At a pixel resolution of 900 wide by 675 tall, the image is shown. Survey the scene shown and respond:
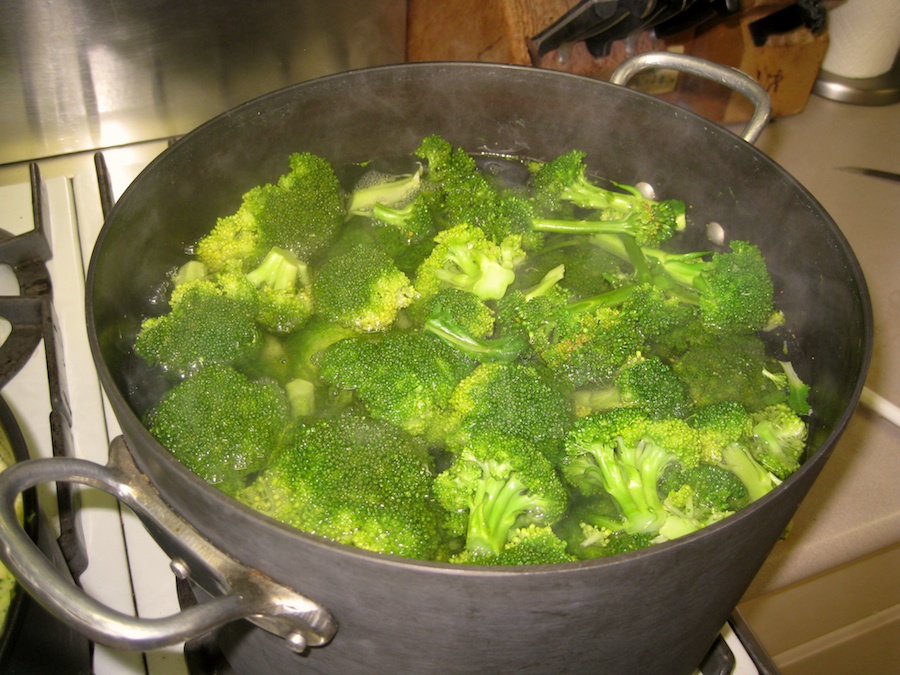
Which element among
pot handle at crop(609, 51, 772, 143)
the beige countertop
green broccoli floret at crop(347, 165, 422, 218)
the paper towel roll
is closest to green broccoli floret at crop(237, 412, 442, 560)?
green broccoli floret at crop(347, 165, 422, 218)

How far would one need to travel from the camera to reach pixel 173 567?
71 cm

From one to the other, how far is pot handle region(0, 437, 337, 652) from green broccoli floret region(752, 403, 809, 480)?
2.07 feet

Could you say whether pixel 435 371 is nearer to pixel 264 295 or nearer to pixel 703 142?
pixel 264 295

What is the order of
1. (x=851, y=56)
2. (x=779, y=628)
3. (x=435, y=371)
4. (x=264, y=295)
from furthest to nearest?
(x=851, y=56)
(x=779, y=628)
(x=264, y=295)
(x=435, y=371)

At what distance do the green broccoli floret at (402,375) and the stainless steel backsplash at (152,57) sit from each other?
908mm

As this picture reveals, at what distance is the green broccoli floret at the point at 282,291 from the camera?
104cm

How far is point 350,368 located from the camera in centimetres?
93

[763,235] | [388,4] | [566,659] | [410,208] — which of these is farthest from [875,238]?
[566,659]

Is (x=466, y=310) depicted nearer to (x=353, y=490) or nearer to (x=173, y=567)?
(x=353, y=490)

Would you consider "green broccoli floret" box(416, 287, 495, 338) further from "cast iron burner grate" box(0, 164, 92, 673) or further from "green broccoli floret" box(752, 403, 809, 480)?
"cast iron burner grate" box(0, 164, 92, 673)

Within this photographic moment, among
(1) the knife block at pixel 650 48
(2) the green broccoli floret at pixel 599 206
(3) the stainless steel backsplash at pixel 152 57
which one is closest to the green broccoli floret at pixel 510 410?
(2) the green broccoli floret at pixel 599 206

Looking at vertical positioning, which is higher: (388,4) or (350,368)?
(388,4)

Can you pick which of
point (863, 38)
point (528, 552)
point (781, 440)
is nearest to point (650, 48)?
point (863, 38)

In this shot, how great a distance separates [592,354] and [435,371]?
231 millimetres
